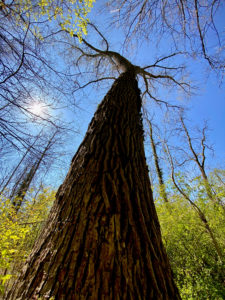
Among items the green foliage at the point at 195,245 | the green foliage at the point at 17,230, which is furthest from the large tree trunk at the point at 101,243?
the green foliage at the point at 195,245

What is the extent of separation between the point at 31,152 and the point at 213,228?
6.22 meters

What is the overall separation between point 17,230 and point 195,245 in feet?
17.9

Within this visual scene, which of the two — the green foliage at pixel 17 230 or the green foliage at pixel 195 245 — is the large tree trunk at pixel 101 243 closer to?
the green foliage at pixel 17 230

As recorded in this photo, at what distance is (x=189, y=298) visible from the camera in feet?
A: 12.1

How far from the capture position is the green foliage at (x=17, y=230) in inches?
127

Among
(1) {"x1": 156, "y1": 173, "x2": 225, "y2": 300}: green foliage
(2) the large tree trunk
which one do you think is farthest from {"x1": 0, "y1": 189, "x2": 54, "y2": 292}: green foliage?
(1) {"x1": 156, "y1": 173, "x2": 225, "y2": 300}: green foliage

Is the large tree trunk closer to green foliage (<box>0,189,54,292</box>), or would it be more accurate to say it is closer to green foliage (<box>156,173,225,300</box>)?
green foliage (<box>0,189,54,292</box>)

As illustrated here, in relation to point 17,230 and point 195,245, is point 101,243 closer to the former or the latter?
point 17,230

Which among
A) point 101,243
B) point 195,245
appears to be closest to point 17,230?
point 101,243

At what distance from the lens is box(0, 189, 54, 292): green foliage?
127 inches

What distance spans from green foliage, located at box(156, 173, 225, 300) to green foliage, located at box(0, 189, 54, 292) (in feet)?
14.8

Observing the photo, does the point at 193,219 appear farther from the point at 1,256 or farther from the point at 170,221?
the point at 1,256

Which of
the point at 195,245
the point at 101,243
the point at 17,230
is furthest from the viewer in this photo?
the point at 195,245

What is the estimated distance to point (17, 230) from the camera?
361cm
